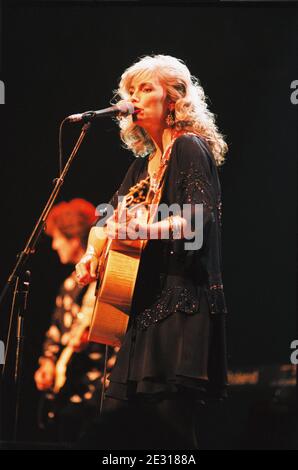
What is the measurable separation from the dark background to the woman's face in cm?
117

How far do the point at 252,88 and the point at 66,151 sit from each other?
1158 mm

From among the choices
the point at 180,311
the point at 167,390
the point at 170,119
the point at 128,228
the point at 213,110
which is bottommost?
the point at 167,390

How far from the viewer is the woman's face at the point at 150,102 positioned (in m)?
2.95

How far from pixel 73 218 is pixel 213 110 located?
44.4 inches

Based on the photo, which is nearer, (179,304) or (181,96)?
(179,304)

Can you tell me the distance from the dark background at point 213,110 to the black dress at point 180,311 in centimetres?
147

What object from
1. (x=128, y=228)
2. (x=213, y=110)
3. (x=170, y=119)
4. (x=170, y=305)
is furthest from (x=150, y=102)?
(x=213, y=110)

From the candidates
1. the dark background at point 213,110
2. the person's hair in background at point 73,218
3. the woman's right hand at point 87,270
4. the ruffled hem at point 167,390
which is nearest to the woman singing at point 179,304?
the ruffled hem at point 167,390

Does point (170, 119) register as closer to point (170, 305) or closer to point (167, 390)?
point (170, 305)

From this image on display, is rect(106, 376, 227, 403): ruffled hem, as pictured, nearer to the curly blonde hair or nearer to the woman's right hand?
the woman's right hand

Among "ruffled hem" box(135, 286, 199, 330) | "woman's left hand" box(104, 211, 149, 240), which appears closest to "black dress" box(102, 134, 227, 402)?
"ruffled hem" box(135, 286, 199, 330)

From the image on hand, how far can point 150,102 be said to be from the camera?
2.95m

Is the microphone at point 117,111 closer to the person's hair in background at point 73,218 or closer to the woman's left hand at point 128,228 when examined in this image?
the woman's left hand at point 128,228
